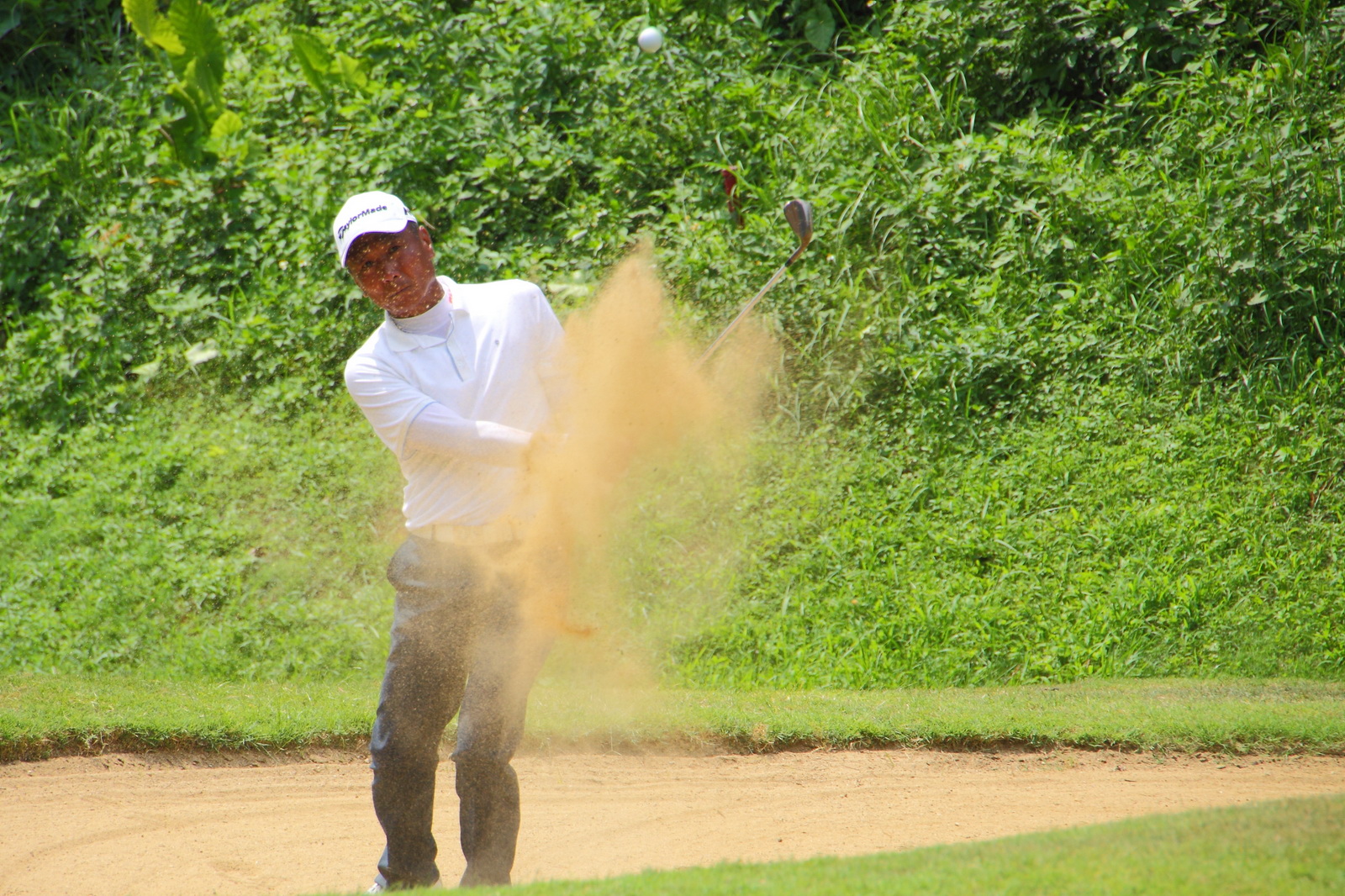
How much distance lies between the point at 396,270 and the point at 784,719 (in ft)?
9.61

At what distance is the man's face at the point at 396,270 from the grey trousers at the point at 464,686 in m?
0.73

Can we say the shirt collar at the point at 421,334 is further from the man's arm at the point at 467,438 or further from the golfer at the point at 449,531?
the man's arm at the point at 467,438

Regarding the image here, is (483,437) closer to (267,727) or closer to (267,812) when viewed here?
(267,812)

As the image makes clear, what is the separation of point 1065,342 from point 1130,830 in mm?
4953

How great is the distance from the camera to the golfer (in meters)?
3.46

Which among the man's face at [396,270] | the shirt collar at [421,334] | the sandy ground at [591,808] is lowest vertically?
the sandy ground at [591,808]

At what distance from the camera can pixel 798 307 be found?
813 centimetres

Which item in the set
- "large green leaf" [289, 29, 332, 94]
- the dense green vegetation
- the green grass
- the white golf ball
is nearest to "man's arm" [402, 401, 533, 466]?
the green grass

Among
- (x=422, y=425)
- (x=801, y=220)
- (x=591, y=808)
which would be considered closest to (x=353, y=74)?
(x=801, y=220)

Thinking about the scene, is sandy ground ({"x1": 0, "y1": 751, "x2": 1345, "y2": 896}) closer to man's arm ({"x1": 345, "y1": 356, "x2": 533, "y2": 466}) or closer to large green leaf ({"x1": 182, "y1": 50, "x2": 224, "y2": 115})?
man's arm ({"x1": 345, "y1": 356, "x2": 533, "y2": 466})

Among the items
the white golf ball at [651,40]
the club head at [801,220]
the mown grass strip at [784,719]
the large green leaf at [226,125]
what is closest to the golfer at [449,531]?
the club head at [801,220]

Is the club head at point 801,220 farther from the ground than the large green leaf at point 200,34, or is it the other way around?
the large green leaf at point 200,34

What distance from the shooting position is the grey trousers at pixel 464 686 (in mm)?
3453

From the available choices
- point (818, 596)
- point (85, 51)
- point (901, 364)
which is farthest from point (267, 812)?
point (85, 51)
